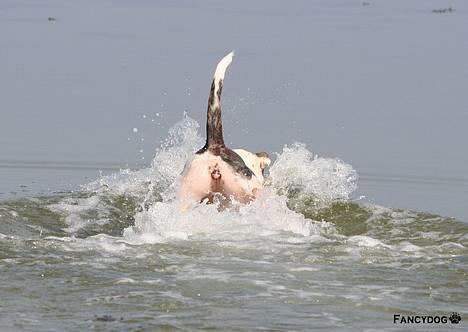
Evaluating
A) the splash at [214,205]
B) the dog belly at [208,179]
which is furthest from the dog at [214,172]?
the splash at [214,205]

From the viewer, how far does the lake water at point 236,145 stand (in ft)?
27.0

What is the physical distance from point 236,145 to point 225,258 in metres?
5.68

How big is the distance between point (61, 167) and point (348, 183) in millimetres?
3182

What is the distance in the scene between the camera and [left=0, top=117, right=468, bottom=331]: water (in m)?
7.84

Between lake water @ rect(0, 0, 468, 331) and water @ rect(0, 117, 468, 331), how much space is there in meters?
0.02

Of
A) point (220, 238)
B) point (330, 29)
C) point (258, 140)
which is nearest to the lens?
point (220, 238)

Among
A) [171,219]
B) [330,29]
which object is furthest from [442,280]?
[330,29]

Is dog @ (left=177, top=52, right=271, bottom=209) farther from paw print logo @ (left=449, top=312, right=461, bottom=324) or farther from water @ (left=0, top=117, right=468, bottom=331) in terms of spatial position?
paw print logo @ (left=449, top=312, right=461, bottom=324)

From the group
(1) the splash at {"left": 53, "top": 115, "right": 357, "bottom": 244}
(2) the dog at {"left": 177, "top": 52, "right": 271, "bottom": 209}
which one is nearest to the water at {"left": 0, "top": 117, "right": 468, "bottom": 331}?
(1) the splash at {"left": 53, "top": 115, "right": 357, "bottom": 244}

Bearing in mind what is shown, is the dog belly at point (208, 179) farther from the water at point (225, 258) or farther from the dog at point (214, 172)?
the water at point (225, 258)

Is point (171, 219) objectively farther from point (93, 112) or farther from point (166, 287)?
point (93, 112)

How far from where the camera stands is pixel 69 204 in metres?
12.4

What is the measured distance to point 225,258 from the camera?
30.9ft

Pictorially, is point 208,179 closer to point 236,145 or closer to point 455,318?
point 455,318
